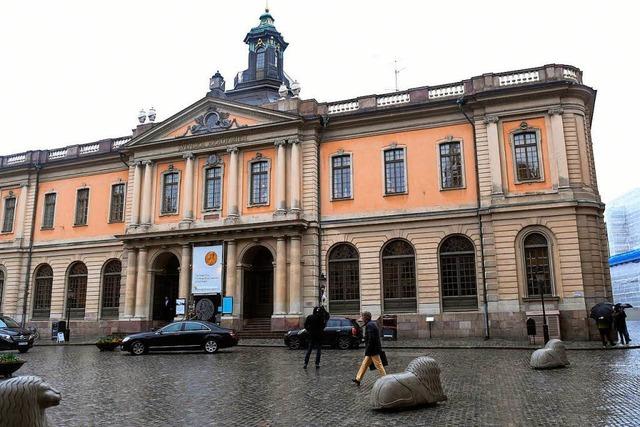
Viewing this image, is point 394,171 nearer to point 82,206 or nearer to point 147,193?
point 147,193

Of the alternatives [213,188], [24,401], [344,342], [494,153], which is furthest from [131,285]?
[24,401]

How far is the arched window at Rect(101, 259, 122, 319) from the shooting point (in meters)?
34.3

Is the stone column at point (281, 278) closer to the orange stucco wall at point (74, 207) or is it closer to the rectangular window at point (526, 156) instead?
the orange stucco wall at point (74, 207)

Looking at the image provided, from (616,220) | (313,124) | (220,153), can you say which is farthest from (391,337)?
(616,220)

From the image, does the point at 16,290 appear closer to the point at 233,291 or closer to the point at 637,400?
the point at 233,291

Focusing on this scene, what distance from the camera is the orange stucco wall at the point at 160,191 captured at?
3259 centimetres

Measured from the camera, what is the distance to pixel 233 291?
98.0 feet

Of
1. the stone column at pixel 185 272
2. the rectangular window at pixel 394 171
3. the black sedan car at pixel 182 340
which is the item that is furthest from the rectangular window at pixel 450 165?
the stone column at pixel 185 272

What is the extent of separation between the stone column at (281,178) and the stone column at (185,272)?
19.6 ft

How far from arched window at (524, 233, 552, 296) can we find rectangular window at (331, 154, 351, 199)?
9.74m

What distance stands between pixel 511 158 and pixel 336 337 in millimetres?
12455

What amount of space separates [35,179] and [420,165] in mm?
27304

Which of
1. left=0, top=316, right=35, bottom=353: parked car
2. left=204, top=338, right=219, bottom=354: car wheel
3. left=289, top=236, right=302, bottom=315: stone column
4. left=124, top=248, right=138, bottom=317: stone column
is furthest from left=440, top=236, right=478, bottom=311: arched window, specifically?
left=0, top=316, right=35, bottom=353: parked car

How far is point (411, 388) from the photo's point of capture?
939 cm
